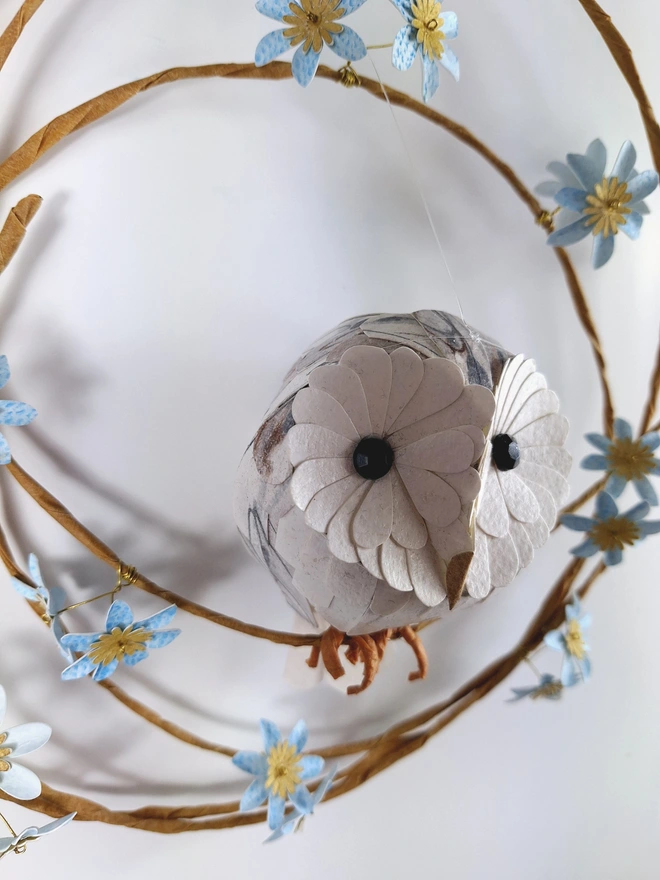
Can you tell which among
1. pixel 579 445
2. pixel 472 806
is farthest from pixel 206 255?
pixel 472 806

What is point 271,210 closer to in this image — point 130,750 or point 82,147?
point 82,147

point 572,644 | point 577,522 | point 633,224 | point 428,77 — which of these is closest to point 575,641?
point 572,644

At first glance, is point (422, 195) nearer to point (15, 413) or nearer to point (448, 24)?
point (448, 24)

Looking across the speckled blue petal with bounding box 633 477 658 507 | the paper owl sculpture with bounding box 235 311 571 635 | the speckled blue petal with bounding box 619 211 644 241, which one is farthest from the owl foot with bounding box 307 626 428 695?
the speckled blue petal with bounding box 619 211 644 241

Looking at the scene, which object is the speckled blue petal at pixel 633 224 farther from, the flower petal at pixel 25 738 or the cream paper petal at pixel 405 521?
the flower petal at pixel 25 738

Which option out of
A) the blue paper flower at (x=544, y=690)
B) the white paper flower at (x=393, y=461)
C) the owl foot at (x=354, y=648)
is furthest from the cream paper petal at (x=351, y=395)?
the blue paper flower at (x=544, y=690)
